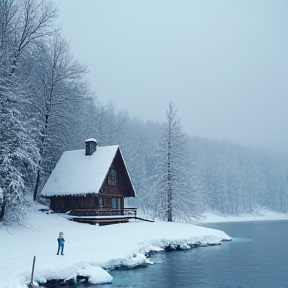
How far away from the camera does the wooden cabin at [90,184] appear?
3712 cm

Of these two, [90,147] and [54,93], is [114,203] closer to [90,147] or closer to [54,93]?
[90,147]

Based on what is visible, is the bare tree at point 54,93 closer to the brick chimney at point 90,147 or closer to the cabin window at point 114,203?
the brick chimney at point 90,147

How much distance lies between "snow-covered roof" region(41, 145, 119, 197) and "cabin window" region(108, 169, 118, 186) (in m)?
2.20

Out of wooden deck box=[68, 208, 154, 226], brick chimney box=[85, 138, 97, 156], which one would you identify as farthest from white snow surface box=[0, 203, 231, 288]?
brick chimney box=[85, 138, 97, 156]

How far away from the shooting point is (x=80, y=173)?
128ft

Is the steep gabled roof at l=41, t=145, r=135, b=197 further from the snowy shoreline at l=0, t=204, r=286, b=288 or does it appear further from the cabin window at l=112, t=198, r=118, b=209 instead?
the cabin window at l=112, t=198, r=118, b=209

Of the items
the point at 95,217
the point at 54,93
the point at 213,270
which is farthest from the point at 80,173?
the point at 213,270

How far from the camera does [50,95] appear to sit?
132ft

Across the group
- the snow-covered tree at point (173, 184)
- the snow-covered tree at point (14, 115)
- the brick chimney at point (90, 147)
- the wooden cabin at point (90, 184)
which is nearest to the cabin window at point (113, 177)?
the wooden cabin at point (90, 184)

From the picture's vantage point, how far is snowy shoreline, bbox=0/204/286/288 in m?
19.0

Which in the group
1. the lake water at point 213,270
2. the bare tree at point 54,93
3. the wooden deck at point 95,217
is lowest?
the lake water at point 213,270

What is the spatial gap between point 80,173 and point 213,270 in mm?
20151

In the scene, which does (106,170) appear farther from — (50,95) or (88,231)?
(50,95)

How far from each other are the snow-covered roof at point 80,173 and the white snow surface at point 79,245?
3.00 m
